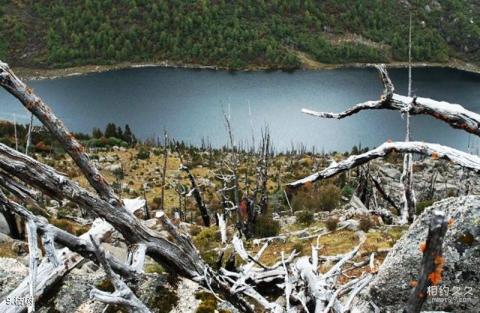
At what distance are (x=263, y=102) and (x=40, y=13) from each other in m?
88.3

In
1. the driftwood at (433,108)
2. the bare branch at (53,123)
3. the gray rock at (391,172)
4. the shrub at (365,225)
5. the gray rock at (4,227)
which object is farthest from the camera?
the gray rock at (391,172)

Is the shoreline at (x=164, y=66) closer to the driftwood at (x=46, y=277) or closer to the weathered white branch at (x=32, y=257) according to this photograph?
the driftwood at (x=46, y=277)

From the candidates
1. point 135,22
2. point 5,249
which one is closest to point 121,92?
point 135,22

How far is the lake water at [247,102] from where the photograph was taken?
73.6 metres

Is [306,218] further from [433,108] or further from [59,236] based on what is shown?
[59,236]

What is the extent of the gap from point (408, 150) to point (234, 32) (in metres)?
150

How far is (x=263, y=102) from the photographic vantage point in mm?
91125

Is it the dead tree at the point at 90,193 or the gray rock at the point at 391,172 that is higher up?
the dead tree at the point at 90,193

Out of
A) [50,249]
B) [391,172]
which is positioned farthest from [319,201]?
[50,249]

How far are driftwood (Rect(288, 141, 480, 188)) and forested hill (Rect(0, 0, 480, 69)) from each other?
441ft

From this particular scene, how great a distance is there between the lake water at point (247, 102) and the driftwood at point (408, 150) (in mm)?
45422

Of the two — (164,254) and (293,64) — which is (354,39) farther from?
(164,254)

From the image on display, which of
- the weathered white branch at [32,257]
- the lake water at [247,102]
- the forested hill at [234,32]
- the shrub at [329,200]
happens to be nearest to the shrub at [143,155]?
the lake water at [247,102]

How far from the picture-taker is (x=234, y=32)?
153125mm
